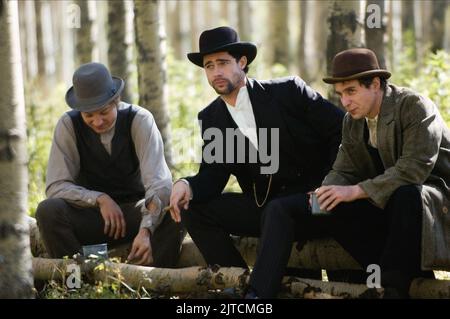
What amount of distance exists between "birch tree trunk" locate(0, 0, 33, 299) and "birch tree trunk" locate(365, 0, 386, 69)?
15.1ft

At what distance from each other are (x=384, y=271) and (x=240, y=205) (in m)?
1.30

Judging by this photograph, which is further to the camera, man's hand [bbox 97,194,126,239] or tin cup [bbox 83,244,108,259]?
man's hand [bbox 97,194,126,239]

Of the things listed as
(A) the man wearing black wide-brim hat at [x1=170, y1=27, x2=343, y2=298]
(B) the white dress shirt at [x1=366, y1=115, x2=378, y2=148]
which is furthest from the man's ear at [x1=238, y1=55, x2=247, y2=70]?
(B) the white dress shirt at [x1=366, y1=115, x2=378, y2=148]

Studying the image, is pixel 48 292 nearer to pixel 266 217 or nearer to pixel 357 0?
pixel 266 217

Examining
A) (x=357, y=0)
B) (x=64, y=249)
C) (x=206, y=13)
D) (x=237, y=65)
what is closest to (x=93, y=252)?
(x=64, y=249)

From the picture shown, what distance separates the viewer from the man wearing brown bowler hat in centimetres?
514

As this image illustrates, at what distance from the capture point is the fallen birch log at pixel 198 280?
5.36m

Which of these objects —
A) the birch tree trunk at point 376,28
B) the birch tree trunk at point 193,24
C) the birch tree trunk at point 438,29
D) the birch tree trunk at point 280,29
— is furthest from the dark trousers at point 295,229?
the birch tree trunk at point 193,24

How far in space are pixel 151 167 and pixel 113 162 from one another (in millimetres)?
336

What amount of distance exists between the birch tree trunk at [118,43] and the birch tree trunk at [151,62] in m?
1.93

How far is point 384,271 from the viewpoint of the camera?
5148mm

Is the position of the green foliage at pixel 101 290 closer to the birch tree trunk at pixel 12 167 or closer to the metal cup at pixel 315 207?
the birch tree trunk at pixel 12 167

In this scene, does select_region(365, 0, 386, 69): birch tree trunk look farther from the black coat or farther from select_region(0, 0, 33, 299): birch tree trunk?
select_region(0, 0, 33, 299): birch tree trunk

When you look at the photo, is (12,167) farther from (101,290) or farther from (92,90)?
(92,90)
